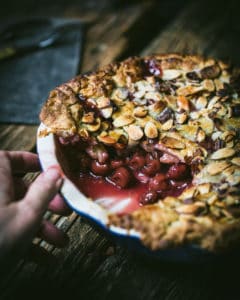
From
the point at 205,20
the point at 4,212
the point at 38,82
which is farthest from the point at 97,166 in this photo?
the point at 205,20

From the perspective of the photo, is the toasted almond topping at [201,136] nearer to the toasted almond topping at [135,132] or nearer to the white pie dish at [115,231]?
the toasted almond topping at [135,132]

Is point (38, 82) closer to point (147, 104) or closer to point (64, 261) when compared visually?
point (147, 104)

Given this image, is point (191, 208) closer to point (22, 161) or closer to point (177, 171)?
point (177, 171)

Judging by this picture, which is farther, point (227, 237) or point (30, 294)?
point (30, 294)

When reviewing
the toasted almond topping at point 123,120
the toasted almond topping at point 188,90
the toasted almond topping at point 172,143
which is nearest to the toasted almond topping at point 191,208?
the toasted almond topping at point 172,143

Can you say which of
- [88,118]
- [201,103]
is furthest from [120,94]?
[201,103]
